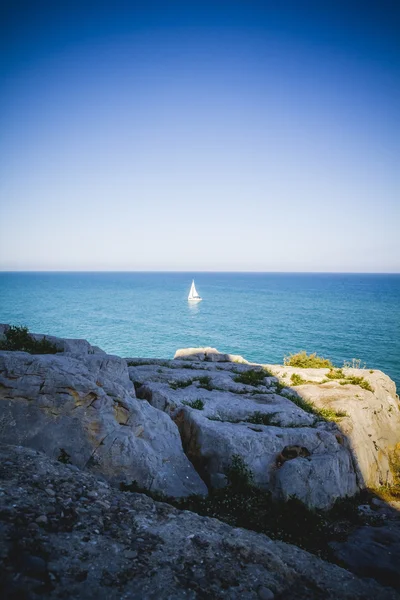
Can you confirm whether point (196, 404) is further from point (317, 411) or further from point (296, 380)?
point (296, 380)

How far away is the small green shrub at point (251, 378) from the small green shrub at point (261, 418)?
481 centimetres

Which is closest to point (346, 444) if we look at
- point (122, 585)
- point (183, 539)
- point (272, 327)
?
point (183, 539)

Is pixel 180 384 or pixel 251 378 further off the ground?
pixel 180 384

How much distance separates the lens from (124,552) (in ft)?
19.4

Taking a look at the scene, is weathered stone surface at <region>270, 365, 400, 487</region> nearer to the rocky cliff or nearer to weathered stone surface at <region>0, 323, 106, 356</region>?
the rocky cliff

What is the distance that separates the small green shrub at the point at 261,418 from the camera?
14.1 metres

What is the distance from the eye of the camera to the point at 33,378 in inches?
400

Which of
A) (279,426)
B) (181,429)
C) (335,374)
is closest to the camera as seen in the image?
(181,429)

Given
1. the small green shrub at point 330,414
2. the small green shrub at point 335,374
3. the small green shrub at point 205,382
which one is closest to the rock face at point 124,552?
the small green shrub at point 330,414

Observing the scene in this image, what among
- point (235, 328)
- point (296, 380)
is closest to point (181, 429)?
point (296, 380)

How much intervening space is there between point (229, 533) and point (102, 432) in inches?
191

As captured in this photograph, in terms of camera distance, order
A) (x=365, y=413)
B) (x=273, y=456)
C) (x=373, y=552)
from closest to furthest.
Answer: (x=373, y=552) → (x=273, y=456) → (x=365, y=413)

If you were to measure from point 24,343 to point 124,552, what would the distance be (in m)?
12.1

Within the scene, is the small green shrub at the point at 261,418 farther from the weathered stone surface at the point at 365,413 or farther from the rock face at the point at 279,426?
the weathered stone surface at the point at 365,413
